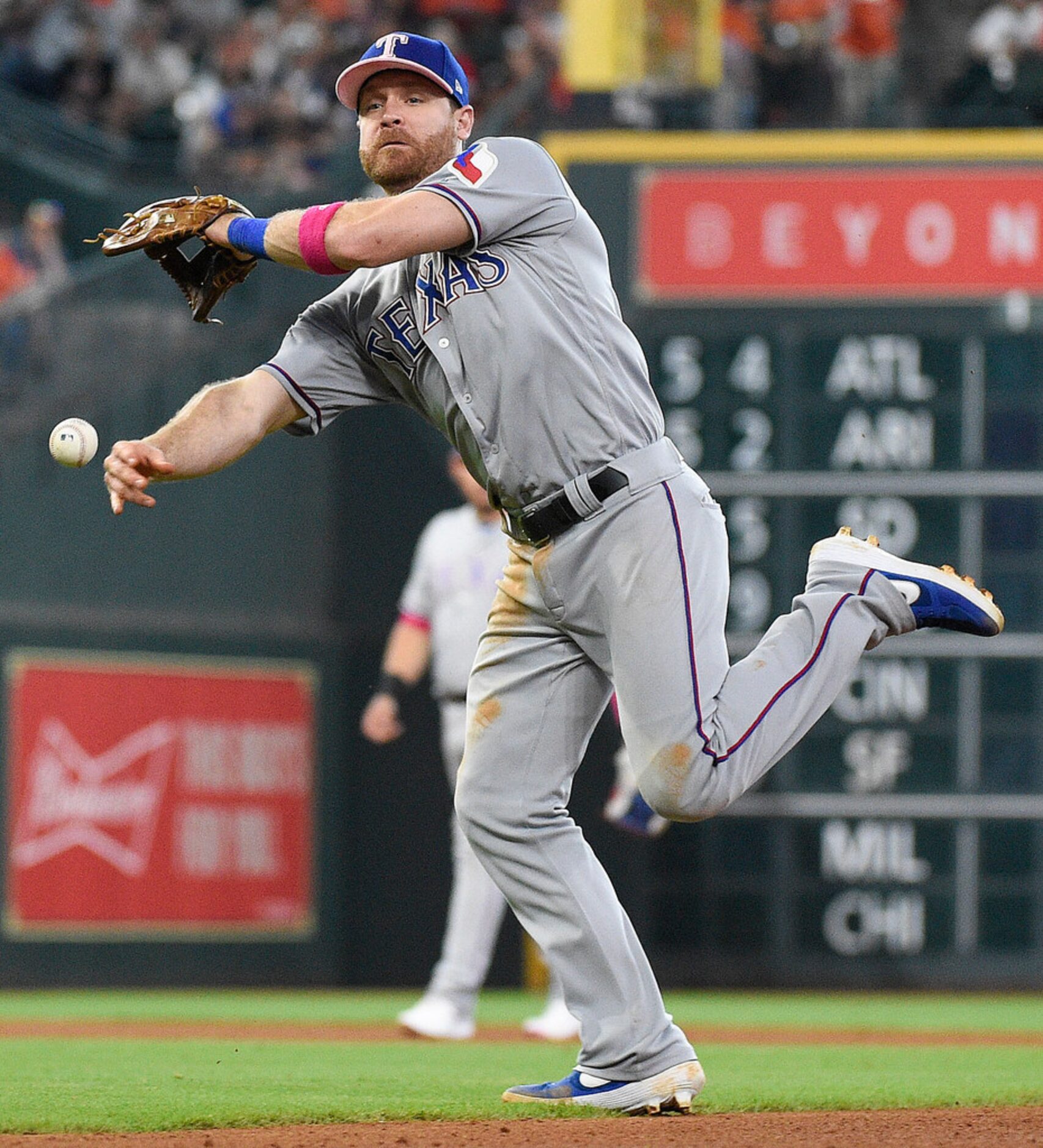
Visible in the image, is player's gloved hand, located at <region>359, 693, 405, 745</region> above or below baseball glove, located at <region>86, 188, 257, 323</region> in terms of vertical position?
below

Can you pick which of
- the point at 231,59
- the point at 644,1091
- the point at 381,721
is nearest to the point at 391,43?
the point at 644,1091

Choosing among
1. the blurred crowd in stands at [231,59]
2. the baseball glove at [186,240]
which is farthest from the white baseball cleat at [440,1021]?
the blurred crowd in stands at [231,59]

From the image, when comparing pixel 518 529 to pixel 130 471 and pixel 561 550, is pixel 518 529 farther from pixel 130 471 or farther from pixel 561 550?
pixel 130 471

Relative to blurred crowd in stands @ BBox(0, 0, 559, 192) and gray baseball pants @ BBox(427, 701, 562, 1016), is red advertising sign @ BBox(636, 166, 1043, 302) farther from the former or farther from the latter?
gray baseball pants @ BBox(427, 701, 562, 1016)

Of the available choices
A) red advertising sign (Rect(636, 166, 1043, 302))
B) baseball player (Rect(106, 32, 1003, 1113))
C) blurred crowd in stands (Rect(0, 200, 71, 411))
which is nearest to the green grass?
baseball player (Rect(106, 32, 1003, 1113))

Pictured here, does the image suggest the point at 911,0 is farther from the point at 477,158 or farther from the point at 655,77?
the point at 477,158

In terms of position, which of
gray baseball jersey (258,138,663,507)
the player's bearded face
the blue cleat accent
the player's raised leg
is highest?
the player's bearded face

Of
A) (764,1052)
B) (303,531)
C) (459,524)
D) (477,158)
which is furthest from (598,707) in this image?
(303,531)
